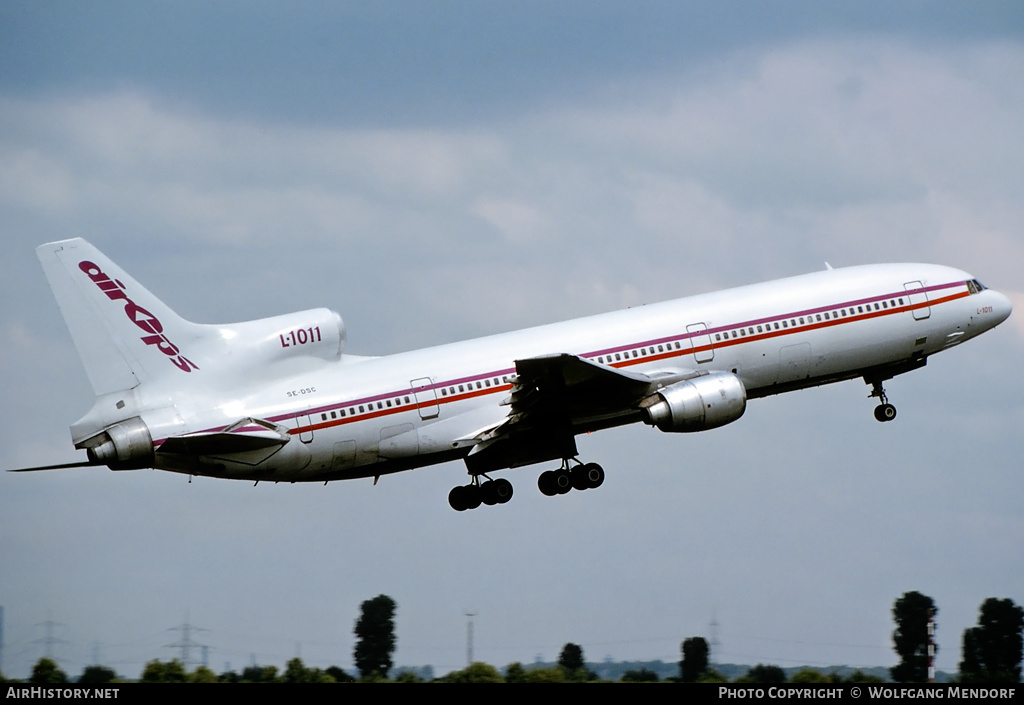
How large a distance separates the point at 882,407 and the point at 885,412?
0.26m

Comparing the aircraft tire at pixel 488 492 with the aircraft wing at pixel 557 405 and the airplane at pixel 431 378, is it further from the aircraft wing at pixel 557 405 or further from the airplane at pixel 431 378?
the aircraft wing at pixel 557 405

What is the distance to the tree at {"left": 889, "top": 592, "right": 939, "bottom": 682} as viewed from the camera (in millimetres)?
53562

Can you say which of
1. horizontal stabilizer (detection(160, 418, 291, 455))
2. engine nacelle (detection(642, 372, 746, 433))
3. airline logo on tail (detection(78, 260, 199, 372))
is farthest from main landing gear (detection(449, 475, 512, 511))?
airline logo on tail (detection(78, 260, 199, 372))

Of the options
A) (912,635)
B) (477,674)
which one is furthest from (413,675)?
(912,635)

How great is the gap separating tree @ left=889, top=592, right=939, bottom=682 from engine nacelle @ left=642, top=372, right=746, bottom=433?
417 inches

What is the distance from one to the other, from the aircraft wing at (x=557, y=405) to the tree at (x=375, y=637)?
7.53 metres

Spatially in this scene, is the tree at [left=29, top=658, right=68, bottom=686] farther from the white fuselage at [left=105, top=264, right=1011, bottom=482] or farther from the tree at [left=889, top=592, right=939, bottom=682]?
the tree at [left=889, top=592, right=939, bottom=682]

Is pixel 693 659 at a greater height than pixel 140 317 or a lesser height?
lesser

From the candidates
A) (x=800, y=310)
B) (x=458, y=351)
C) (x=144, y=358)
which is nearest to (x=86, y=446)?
(x=144, y=358)

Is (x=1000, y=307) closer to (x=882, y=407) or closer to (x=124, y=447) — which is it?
(x=882, y=407)

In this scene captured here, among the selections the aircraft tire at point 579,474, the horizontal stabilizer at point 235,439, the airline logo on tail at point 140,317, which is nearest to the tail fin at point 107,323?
the airline logo on tail at point 140,317

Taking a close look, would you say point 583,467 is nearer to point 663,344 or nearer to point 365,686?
point 663,344

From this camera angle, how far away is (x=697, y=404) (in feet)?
168

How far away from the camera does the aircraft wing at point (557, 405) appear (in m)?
50.3
